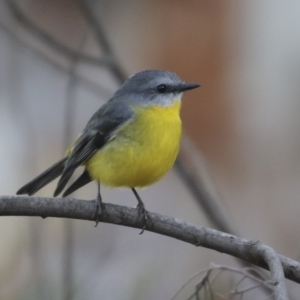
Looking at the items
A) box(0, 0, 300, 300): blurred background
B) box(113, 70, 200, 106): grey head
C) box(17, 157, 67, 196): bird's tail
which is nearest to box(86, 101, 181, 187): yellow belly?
box(113, 70, 200, 106): grey head

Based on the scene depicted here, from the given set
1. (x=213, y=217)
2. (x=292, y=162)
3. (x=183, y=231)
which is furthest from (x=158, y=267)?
(x=183, y=231)

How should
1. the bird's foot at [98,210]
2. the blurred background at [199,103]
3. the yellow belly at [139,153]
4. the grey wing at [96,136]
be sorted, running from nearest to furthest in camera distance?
the bird's foot at [98,210] < the yellow belly at [139,153] < the grey wing at [96,136] < the blurred background at [199,103]

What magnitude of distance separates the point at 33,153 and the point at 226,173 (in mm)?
1774

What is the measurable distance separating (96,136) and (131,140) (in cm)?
24

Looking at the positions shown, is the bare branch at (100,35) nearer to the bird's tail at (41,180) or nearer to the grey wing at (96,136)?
the grey wing at (96,136)

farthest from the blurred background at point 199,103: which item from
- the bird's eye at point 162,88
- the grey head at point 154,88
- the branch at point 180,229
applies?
the branch at point 180,229

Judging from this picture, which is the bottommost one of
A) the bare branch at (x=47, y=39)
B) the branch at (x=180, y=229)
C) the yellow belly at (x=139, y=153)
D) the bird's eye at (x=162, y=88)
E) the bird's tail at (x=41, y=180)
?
the branch at (x=180, y=229)

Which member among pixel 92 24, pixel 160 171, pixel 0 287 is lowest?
pixel 0 287

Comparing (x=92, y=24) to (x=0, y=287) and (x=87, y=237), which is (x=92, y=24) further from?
(x=87, y=237)

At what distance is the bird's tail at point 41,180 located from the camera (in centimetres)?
→ 351

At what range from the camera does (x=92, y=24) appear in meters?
3.62

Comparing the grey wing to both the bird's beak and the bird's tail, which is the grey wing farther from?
the bird's beak

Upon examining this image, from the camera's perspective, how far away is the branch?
8.52 feet

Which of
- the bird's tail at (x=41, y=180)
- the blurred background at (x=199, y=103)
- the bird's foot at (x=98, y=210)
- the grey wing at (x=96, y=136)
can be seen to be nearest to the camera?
the bird's foot at (x=98, y=210)
